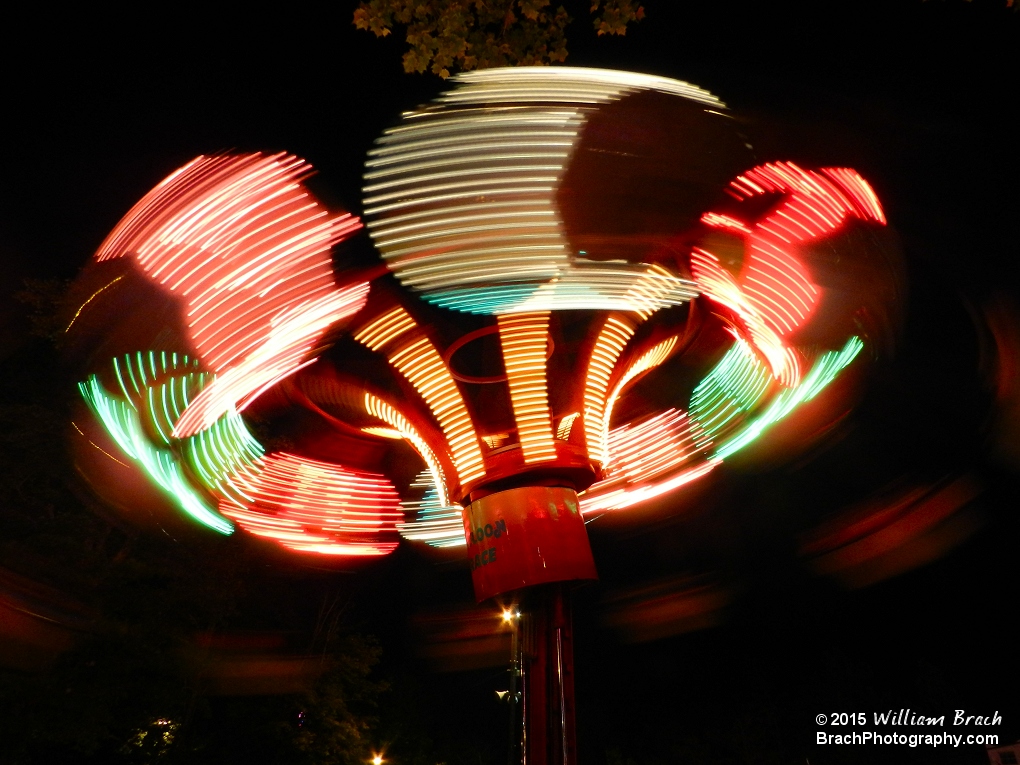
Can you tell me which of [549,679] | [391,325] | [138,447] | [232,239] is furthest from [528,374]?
[138,447]

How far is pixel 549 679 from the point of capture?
4297mm

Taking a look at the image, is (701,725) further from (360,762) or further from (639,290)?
(639,290)

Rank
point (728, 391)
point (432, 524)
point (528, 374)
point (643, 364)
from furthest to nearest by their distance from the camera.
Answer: point (432, 524) < point (728, 391) < point (643, 364) < point (528, 374)

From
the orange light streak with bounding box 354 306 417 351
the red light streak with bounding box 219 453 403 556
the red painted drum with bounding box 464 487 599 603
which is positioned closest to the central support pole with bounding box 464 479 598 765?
the red painted drum with bounding box 464 487 599 603

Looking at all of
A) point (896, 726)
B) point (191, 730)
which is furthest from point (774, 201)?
point (896, 726)

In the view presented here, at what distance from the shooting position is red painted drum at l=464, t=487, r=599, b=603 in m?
4.46

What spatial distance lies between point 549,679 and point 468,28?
482 centimetres

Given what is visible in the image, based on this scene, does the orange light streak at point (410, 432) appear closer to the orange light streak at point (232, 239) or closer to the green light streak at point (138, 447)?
the orange light streak at point (232, 239)

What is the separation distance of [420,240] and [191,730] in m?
16.9

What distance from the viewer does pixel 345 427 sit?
6418 millimetres

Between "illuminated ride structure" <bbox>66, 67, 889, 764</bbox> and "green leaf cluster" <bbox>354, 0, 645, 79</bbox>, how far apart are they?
1.67 m

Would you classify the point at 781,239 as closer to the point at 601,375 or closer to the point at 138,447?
the point at 601,375

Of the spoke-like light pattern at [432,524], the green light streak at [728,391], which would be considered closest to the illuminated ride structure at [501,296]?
the green light streak at [728,391]

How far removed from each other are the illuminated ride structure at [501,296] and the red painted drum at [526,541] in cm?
1
